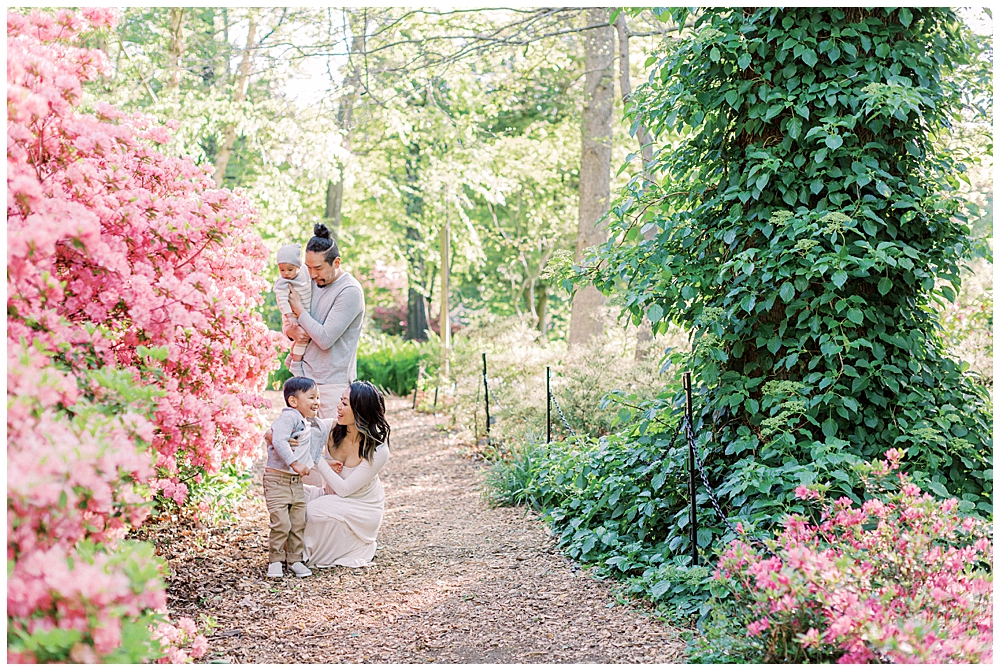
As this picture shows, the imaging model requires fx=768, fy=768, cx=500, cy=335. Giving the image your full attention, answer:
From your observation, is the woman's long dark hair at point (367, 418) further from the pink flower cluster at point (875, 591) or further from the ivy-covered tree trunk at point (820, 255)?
the pink flower cluster at point (875, 591)

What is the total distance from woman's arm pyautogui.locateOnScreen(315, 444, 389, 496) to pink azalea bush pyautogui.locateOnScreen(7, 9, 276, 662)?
52 cm

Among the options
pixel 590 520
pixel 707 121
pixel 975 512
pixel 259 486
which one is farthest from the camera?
pixel 259 486

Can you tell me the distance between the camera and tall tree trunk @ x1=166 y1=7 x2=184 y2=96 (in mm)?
9195

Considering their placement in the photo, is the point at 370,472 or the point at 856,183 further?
the point at 370,472

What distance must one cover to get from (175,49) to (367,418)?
7.25 meters

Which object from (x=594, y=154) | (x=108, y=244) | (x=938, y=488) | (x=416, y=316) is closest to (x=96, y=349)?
(x=108, y=244)

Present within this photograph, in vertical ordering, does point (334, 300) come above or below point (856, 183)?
below

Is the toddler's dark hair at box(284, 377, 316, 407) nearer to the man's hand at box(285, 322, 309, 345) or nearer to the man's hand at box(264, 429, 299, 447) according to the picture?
the man's hand at box(264, 429, 299, 447)

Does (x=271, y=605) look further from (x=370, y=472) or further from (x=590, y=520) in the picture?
(x=590, y=520)

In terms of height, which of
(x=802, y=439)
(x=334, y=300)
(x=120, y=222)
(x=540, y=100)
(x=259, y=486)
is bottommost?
(x=259, y=486)

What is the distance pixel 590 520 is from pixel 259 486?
3.23 m

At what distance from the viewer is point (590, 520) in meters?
4.47

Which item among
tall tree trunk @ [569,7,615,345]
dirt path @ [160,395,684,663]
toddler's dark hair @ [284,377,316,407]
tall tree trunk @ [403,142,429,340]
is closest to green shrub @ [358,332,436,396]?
tall tree trunk @ [403,142,429,340]

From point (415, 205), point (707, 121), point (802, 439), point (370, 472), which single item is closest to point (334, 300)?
point (370, 472)
